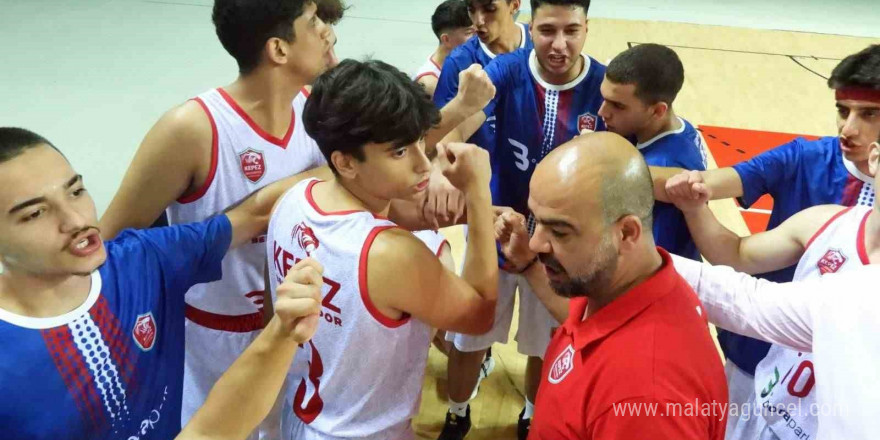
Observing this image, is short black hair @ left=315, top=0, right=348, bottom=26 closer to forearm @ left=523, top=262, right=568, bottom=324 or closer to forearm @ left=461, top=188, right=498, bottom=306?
forearm @ left=461, top=188, right=498, bottom=306

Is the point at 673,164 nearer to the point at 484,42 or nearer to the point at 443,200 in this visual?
the point at 443,200

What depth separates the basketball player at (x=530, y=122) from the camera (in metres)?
3.29

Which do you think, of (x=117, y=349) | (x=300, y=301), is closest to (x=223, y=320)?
(x=117, y=349)

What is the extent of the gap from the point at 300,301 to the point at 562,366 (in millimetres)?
781

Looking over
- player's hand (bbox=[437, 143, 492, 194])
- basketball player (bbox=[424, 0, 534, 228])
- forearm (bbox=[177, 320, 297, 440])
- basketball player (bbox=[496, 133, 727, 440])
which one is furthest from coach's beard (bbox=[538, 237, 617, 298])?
basketball player (bbox=[424, 0, 534, 228])

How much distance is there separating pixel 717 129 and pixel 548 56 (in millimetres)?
5403

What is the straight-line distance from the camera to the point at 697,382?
5.44 ft

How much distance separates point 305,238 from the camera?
78.6 inches

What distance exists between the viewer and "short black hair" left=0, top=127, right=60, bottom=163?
66.2 inches

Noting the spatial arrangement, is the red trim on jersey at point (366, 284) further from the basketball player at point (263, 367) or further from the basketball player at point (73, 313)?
the basketball player at point (73, 313)

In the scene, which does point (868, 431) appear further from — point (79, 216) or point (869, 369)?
point (79, 216)

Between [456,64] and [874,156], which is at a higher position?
[874,156]

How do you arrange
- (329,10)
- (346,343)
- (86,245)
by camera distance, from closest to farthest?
1. (86,245)
2. (346,343)
3. (329,10)

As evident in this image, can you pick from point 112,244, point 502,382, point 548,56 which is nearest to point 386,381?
point 112,244
